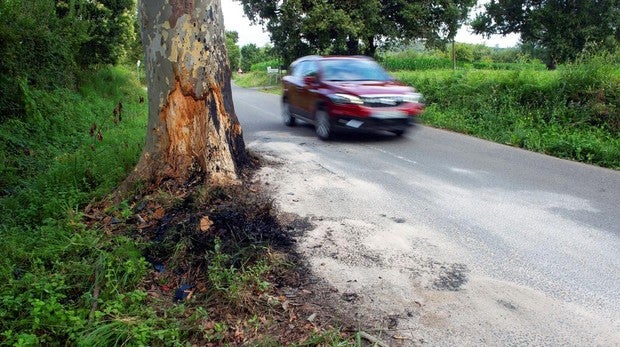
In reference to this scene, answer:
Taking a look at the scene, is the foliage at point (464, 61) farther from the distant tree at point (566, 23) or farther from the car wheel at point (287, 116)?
the car wheel at point (287, 116)

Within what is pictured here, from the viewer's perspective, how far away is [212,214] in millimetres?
4883

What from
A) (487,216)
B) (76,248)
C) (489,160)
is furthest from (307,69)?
(76,248)

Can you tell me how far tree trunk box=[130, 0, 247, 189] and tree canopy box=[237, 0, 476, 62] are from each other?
23.0 metres

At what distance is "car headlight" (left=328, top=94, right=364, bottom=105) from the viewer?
30.9ft

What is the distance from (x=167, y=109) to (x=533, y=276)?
4430 millimetres

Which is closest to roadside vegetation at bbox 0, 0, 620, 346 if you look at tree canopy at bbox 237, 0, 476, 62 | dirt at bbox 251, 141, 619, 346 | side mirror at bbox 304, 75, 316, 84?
dirt at bbox 251, 141, 619, 346

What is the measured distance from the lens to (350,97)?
9469 mm

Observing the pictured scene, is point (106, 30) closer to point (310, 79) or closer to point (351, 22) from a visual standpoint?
point (310, 79)

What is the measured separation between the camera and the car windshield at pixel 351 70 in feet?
34.2

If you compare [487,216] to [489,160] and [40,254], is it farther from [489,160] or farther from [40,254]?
[40,254]

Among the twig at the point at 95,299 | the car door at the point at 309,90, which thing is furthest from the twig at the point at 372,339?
the car door at the point at 309,90

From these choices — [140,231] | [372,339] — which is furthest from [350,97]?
[372,339]

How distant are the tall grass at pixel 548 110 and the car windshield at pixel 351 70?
9.83ft

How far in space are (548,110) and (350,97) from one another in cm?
525
